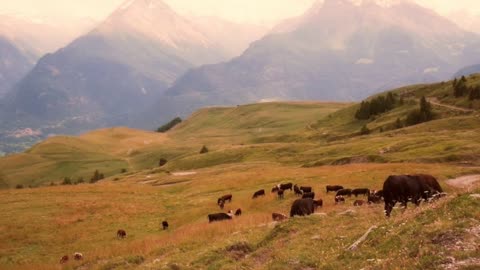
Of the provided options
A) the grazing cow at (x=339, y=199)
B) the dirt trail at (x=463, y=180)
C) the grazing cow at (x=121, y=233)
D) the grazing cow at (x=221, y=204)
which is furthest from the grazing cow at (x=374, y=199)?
the grazing cow at (x=121, y=233)

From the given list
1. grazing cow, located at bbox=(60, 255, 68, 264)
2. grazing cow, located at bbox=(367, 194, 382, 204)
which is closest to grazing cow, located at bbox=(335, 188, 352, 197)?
grazing cow, located at bbox=(367, 194, 382, 204)

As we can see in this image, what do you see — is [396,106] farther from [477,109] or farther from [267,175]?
[267,175]

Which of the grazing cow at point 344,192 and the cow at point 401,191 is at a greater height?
the cow at point 401,191

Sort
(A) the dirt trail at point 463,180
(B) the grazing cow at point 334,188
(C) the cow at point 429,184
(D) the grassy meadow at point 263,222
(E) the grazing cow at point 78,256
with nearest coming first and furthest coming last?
(D) the grassy meadow at point 263,222 → (C) the cow at point 429,184 → (E) the grazing cow at point 78,256 → (A) the dirt trail at point 463,180 → (B) the grazing cow at point 334,188

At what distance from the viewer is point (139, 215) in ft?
171

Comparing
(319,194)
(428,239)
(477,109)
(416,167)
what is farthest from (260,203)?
(477,109)

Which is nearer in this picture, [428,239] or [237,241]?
[428,239]

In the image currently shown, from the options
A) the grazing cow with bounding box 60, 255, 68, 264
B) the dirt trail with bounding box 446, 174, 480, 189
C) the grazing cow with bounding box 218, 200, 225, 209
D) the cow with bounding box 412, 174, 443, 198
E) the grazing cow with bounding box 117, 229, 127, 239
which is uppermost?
the cow with bounding box 412, 174, 443, 198

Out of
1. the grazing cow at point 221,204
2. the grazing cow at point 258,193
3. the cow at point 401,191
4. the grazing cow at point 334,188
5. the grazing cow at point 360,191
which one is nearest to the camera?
the cow at point 401,191

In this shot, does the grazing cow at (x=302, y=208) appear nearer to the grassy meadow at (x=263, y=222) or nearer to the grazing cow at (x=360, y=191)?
the grassy meadow at (x=263, y=222)

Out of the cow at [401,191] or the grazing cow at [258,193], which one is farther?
the grazing cow at [258,193]

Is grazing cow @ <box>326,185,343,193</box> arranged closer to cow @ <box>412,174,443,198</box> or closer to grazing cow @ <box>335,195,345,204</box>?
grazing cow @ <box>335,195,345,204</box>

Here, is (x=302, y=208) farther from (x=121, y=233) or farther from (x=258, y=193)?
(x=258, y=193)

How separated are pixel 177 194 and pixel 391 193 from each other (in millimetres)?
44189
